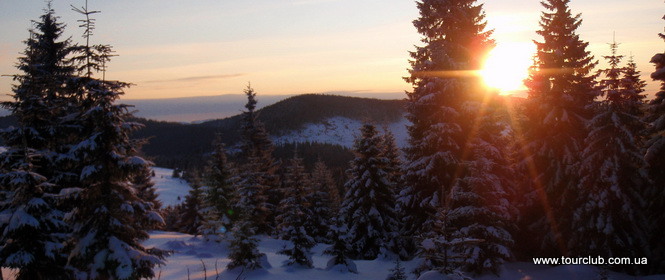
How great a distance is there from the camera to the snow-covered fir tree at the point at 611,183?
66.0 feet

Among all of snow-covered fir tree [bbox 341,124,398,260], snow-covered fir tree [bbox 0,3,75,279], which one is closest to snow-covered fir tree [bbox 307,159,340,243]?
snow-covered fir tree [bbox 341,124,398,260]

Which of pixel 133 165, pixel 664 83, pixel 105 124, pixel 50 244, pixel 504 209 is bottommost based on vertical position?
pixel 50 244

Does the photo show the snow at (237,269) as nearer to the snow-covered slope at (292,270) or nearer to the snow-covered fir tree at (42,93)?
the snow-covered slope at (292,270)

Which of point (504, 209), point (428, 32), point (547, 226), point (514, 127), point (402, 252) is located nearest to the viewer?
point (504, 209)

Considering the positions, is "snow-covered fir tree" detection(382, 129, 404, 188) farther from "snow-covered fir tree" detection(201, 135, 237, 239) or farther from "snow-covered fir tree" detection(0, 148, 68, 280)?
"snow-covered fir tree" detection(0, 148, 68, 280)

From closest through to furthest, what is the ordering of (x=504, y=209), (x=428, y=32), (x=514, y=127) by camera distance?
1. (x=504, y=209)
2. (x=428, y=32)
3. (x=514, y=127)

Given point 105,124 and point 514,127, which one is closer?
point 105,124

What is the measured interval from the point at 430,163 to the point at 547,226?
786 cm

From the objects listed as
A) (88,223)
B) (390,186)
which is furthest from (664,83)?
(88,223)

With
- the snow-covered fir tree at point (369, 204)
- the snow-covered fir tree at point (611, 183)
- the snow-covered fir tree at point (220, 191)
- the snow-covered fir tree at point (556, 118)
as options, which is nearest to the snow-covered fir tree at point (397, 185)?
the snow-covered fir tree at point (369, 204)

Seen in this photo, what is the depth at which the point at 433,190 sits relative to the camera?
21.3 metres

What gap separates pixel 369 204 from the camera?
28.2m

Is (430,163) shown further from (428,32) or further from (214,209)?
(214,209)

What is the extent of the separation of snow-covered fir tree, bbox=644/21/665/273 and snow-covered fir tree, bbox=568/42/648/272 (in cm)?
53
